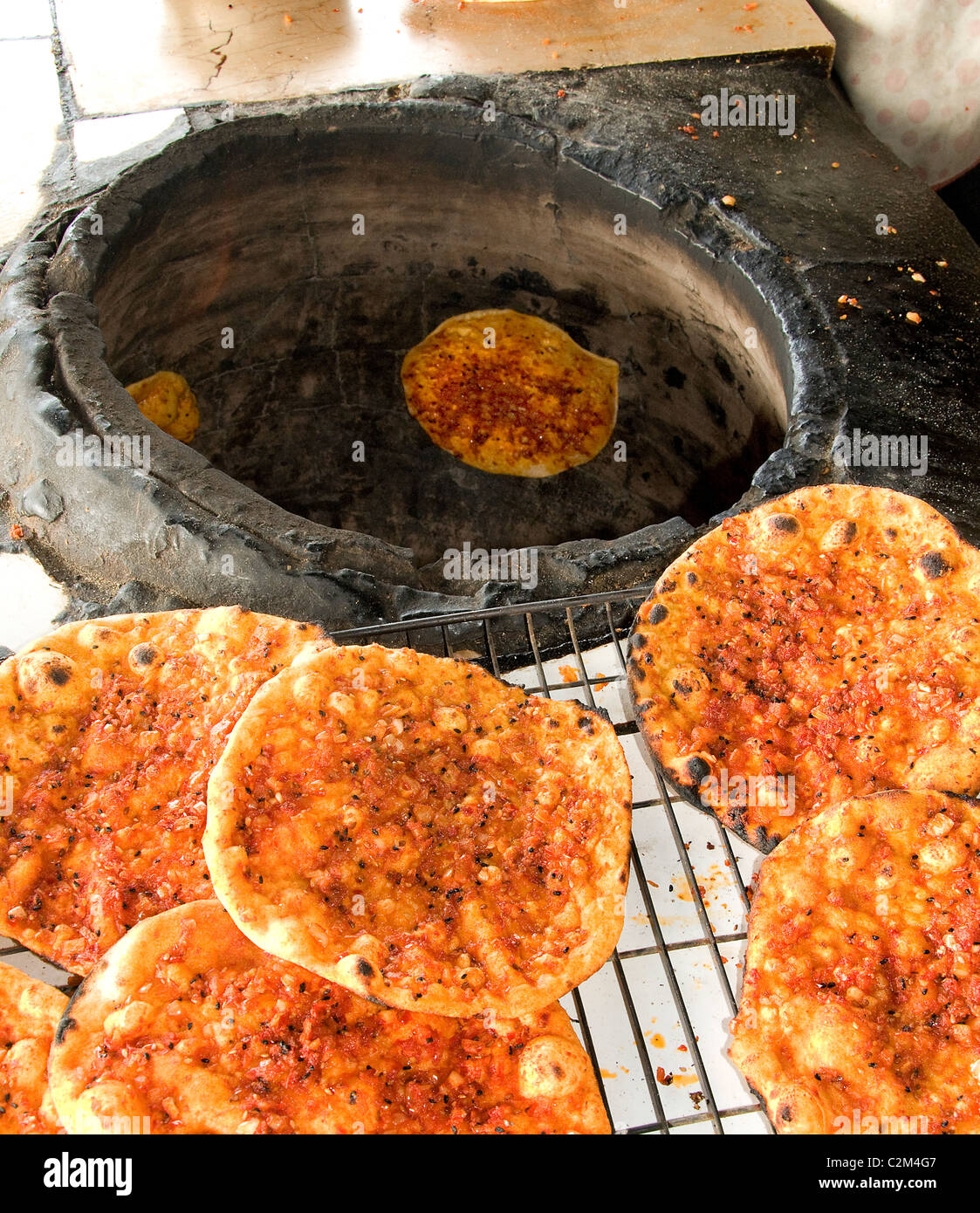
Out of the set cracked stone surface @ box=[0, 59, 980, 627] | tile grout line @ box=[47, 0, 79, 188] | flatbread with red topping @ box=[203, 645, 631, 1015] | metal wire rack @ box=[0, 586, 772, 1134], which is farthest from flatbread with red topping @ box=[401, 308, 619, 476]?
flatbread with red topping @ box=[203, 645, 631, 1015]

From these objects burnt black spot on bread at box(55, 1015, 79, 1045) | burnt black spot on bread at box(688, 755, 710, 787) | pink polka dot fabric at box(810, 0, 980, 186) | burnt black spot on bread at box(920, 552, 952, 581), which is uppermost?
pink polka dot fabric at box(810, 0, 980, 186)

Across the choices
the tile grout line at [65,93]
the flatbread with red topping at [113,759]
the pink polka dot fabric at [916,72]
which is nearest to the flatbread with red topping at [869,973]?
the flatbread with red topping at [113,759]

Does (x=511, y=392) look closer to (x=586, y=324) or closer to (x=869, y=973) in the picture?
(x=586, y=324)

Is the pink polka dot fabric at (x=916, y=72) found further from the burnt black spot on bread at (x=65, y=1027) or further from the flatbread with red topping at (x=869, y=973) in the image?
the burnt black spot on bread at (x=65, y=1027)

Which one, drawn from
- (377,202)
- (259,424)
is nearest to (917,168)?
(377,202)

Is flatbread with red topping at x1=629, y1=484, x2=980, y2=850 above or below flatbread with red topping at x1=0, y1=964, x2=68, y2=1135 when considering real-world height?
above

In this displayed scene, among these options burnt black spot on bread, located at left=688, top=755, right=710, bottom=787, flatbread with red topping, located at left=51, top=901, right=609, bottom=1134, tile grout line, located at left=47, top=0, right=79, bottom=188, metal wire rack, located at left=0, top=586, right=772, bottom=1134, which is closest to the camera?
flatbread with red topping, located at left=51, top=901, right=609, bottom=1134

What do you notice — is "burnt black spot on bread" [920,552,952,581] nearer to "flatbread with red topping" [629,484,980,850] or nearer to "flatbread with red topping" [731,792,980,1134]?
"flatbread with red topping" [629,484,980,850]
